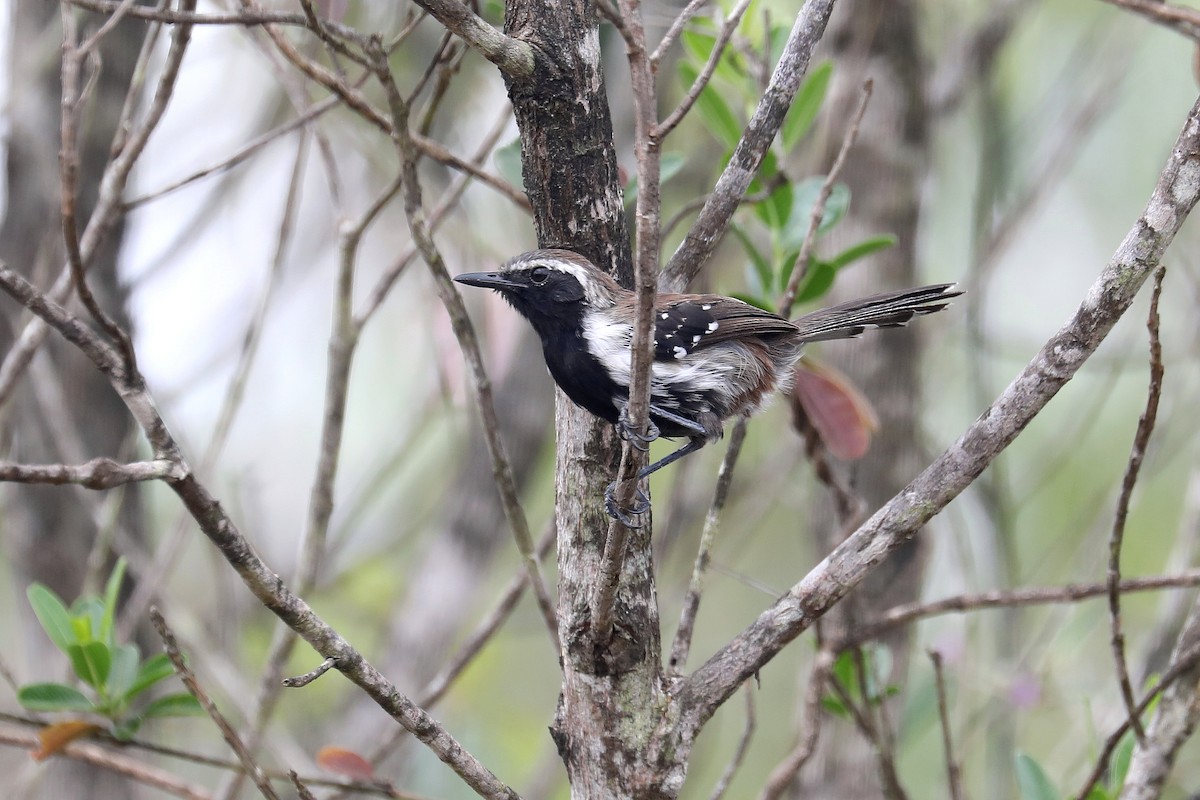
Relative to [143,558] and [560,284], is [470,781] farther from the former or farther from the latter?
[143,558]

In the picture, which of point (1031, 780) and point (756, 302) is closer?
point (1031, 780)

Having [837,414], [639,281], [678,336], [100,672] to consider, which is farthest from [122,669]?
[837,414]

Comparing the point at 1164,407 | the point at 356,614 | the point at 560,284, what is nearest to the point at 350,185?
the point at 356,614

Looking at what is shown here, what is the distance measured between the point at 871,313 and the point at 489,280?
1.30m

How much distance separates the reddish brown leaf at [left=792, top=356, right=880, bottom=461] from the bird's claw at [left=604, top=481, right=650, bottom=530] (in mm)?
1216

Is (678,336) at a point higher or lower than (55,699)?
higher

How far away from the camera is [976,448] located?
7.18 ft

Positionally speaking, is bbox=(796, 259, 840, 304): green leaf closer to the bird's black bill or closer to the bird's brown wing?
the bird's brown wing

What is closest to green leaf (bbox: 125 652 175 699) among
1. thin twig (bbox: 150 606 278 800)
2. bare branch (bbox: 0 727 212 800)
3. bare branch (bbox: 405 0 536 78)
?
bare branch (bbox: 0 727 212 800)

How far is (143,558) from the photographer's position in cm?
477

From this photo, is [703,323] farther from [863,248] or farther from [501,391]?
[501,391]

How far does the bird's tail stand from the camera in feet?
11.2

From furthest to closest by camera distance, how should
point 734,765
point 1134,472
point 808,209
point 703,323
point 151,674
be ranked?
point 808,209
point 703,323
point 151,674
point 734,765
point 1134,472

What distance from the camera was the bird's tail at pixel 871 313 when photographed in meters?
3.42
